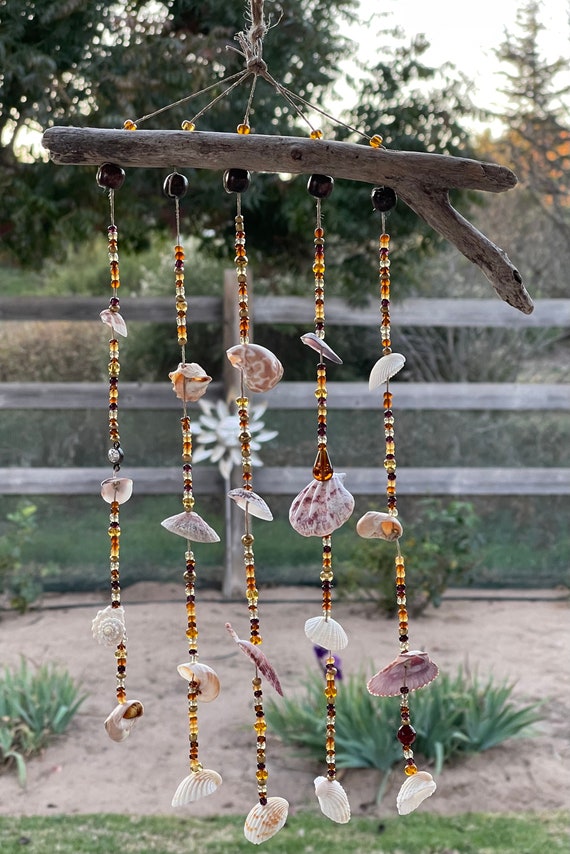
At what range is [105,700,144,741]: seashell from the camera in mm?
1114

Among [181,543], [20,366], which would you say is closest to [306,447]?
[181,543]

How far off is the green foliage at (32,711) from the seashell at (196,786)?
1.56m

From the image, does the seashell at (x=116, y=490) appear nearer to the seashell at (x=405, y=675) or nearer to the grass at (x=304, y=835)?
the seashell at (x=405, y=675)

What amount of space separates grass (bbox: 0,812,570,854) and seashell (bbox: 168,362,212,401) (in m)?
1.36

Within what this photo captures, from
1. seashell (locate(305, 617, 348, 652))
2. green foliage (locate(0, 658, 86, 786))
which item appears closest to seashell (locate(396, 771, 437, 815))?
seashell (locate(305, 617, 348, 652))

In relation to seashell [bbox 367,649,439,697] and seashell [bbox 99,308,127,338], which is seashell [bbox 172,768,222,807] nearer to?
seashell [bbox 367,649,439,697]

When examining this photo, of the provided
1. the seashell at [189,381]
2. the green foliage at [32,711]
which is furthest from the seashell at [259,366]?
the green foliage at [32,711]

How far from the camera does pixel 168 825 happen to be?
7.20 feet

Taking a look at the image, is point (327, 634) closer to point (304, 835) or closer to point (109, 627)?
point (109, 627)

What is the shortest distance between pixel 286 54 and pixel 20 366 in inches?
68.9

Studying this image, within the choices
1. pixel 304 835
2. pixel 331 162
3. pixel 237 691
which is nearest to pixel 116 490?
pixel 331 162

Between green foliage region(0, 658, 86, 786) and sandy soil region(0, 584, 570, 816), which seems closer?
sandy soil region(0, 584, 570, 816)

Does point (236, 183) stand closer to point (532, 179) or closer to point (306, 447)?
point (306, 447)

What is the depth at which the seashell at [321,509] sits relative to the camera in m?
1.05
